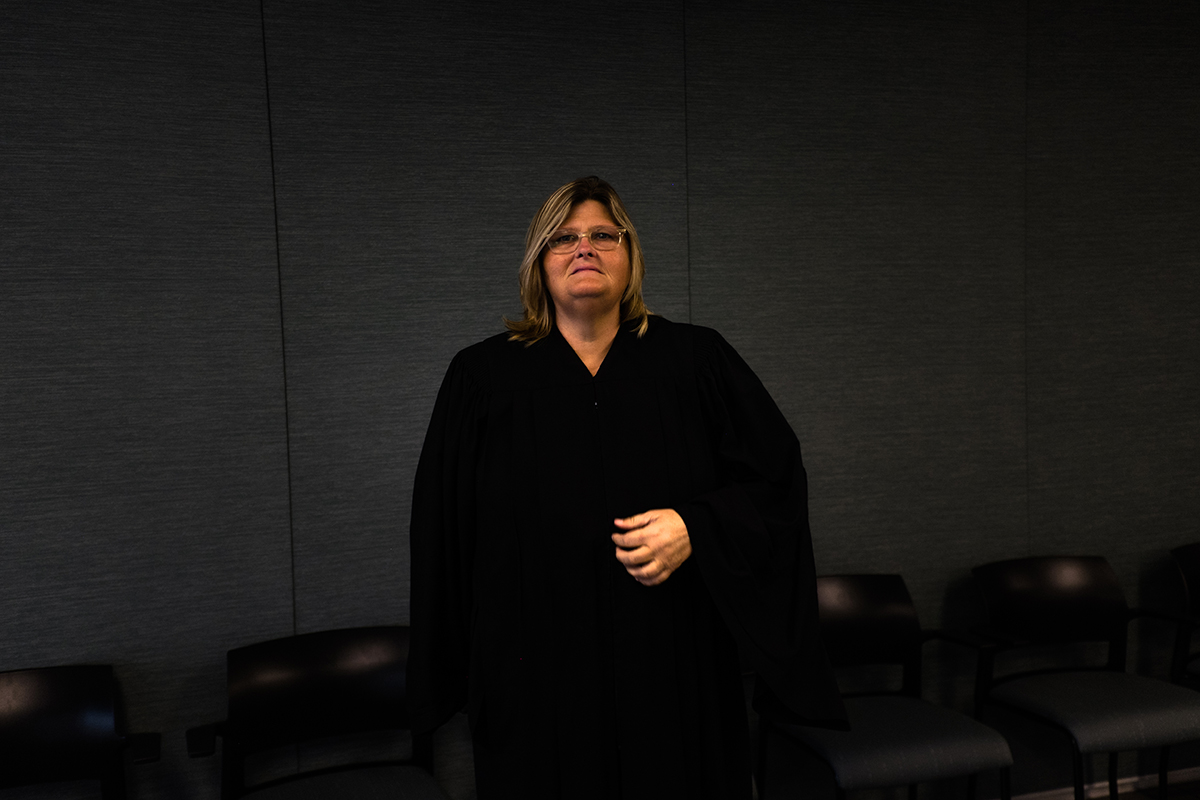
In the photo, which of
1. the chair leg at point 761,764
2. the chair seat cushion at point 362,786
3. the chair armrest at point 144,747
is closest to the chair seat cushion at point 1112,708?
the chair leg at point 761,764

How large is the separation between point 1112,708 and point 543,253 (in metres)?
2.08

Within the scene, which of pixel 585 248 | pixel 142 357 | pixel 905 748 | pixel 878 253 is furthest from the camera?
pixel 878 253

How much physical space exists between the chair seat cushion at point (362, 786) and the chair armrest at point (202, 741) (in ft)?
0.55

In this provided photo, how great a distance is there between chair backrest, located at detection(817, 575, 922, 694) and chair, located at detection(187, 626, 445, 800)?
1247 millimetres

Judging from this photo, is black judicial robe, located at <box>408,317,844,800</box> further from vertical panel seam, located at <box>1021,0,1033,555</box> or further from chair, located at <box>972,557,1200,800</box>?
vertical panel seam, located at <box>1021,0,1033,555</box>

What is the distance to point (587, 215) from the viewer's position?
1703 mm

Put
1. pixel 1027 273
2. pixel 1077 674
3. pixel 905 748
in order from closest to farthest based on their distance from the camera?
1. pixel 905 748
2. pixel 1077 674
3. pixel 1027 273

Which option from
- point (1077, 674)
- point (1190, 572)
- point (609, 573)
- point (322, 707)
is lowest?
point (1077, 674)

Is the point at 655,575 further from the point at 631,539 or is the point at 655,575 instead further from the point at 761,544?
the point at 761,544

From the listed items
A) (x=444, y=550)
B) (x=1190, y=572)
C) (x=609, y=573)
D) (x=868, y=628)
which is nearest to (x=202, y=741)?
(x=444, y=550)

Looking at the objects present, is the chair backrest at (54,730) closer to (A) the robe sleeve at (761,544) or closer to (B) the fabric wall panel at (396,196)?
(B) the fabric wall panel at (396,196)

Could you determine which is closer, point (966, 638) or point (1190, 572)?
point (966, 638)

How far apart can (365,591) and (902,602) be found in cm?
165

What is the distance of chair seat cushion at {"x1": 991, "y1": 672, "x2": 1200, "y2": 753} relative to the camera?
241cm
